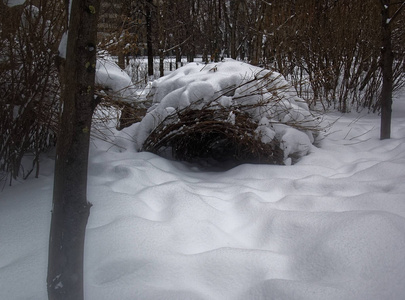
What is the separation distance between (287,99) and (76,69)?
322cm

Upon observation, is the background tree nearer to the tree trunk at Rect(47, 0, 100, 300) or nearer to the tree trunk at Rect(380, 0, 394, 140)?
the tree trunk at Rect(47, 0, 100, 300)

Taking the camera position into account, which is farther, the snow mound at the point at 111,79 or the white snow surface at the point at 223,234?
the snow mound at the point at 111,79

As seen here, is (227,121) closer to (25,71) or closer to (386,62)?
(25,71)

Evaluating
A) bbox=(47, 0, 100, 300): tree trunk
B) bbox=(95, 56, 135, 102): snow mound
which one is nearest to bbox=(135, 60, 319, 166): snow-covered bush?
bbox=(95, 56, 135, 102): snow mound

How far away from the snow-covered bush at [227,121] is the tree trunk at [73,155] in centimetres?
229

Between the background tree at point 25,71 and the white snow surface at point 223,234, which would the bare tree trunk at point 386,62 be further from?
the background tree at point 25,71

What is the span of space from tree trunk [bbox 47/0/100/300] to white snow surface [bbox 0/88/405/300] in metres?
0.40

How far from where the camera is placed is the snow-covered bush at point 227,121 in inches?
140

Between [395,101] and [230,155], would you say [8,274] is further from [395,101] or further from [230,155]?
[395,101]

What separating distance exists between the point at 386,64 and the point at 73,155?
13.1 feet

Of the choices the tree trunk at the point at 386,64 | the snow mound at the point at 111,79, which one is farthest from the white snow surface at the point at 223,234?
the tree trunk at the point at 386,64

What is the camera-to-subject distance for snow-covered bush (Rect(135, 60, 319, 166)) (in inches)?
140

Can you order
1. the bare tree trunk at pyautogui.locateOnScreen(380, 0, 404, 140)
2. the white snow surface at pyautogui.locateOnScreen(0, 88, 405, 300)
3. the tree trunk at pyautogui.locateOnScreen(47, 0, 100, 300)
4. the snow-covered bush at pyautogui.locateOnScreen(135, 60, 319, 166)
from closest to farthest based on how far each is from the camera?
the tree trunk at pyautogui.locateOnScreen(47, 0, 100, 300) → the white snow surface at pyautogui.locateOnScreen(0, 88, 405, 300) → the snow-covered bush at pyautogui.locateOnScreen(135, 60, 319, 166) → the bare tree trunk at pyautogui.locateOnScreen(380, 0, 404, 140)

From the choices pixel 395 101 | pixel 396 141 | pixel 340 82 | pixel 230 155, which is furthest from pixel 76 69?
pixel 395 101
